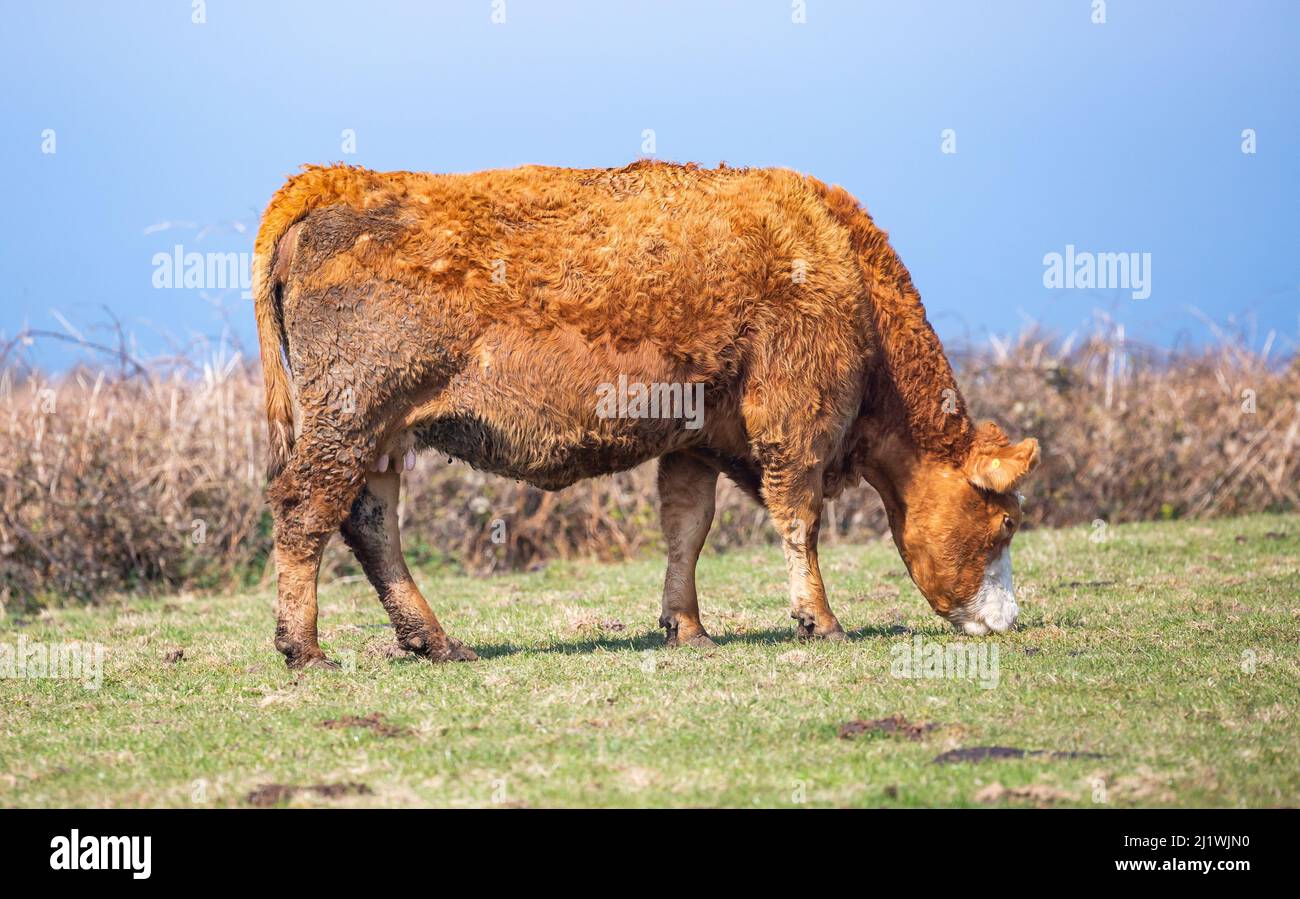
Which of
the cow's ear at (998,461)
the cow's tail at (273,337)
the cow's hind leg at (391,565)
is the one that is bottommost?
the cow's hind leg at (391,565)

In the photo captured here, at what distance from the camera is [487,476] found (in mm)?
16109

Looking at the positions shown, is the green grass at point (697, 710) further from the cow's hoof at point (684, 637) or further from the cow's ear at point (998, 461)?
the cow's ear at point (998, 461)

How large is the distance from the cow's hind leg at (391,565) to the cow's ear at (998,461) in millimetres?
3297

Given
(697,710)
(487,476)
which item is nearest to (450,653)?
(697,710)

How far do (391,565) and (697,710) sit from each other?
246 centimetres

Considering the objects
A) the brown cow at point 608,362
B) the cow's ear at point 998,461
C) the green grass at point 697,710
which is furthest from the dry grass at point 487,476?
the cow's ear at point 998,461

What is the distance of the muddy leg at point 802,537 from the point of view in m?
9.07

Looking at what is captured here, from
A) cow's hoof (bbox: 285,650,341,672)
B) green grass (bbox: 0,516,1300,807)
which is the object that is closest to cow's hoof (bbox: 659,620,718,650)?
green grass (bbox: 0,516,1300,807)

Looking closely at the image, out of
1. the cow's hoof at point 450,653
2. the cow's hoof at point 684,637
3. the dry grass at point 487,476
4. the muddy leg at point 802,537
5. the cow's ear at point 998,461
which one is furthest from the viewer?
the dry grass at point 487,476

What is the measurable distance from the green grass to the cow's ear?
0.97 metres

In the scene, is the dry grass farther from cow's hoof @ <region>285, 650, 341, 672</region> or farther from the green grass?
cow's hoof @ <region>285, 650, 341, 672</region>

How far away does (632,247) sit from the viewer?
8.55 m
